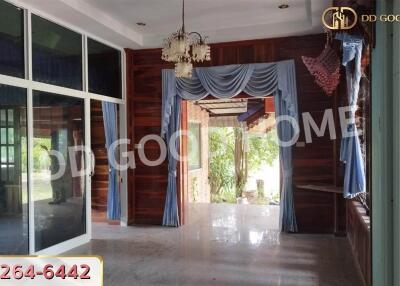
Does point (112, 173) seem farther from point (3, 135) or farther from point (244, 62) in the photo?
point (244, 62)

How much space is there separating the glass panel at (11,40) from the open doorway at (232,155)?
5416mm

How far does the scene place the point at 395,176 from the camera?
1.77m

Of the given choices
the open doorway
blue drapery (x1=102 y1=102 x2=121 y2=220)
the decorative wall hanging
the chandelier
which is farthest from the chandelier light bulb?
the open doorway

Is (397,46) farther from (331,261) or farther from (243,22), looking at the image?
(243,22)

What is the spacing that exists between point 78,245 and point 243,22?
407 centimetres

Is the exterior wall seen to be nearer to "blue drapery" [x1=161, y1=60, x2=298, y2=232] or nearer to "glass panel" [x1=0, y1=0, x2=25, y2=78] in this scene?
"blue drapery" [x1=161, y1=60, x2=298, y2=232]

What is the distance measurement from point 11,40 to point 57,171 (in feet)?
5.74

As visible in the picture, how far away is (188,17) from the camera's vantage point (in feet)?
16.9

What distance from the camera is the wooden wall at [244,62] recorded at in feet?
18.2

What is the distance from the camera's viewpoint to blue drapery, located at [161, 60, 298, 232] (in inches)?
219

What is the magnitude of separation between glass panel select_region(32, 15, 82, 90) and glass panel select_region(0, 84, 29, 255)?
0.48 m

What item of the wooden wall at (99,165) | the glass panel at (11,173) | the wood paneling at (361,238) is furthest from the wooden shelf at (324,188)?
the glass panel at (11,173)

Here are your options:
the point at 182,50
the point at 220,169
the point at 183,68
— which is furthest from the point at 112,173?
the point at 220,169

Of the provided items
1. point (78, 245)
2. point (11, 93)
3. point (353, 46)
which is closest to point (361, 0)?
point (353, 46)
